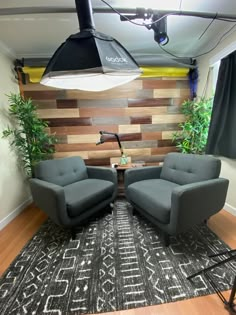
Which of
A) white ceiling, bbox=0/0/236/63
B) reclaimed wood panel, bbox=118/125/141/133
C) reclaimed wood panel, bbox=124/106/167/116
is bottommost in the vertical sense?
reclaimed wood panel, bbox=118/125/141/133

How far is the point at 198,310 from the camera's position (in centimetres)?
112

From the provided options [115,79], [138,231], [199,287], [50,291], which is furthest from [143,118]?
[50,291]

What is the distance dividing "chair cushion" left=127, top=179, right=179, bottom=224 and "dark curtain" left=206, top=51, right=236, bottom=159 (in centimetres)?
86

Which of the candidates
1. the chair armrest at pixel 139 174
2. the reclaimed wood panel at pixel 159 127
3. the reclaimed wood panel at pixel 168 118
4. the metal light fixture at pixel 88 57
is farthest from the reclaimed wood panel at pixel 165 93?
the metal light fixture at pixel 88 57

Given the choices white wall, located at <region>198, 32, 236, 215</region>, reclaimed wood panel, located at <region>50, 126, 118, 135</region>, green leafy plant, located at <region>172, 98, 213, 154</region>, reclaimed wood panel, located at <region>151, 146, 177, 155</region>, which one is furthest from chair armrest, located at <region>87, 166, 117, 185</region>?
white wall, located at <region>198, 32, 236, 215</region>

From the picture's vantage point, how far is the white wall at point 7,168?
7.57ft

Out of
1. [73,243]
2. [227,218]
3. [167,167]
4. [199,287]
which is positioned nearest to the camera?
[199,287]

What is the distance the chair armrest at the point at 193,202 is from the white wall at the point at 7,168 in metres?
2.13

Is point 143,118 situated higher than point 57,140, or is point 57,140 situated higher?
point 143,118

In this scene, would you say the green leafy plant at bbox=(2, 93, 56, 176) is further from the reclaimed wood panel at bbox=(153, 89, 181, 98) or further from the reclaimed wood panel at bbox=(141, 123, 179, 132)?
the reclaimed wood panel at bbox=(153, 89, 181, 98)

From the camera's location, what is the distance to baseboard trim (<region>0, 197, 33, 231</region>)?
2223 mm

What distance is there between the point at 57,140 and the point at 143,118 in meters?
1.54

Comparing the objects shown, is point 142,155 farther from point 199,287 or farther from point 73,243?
point 199,287

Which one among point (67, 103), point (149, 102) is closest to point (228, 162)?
point (149, 102)
